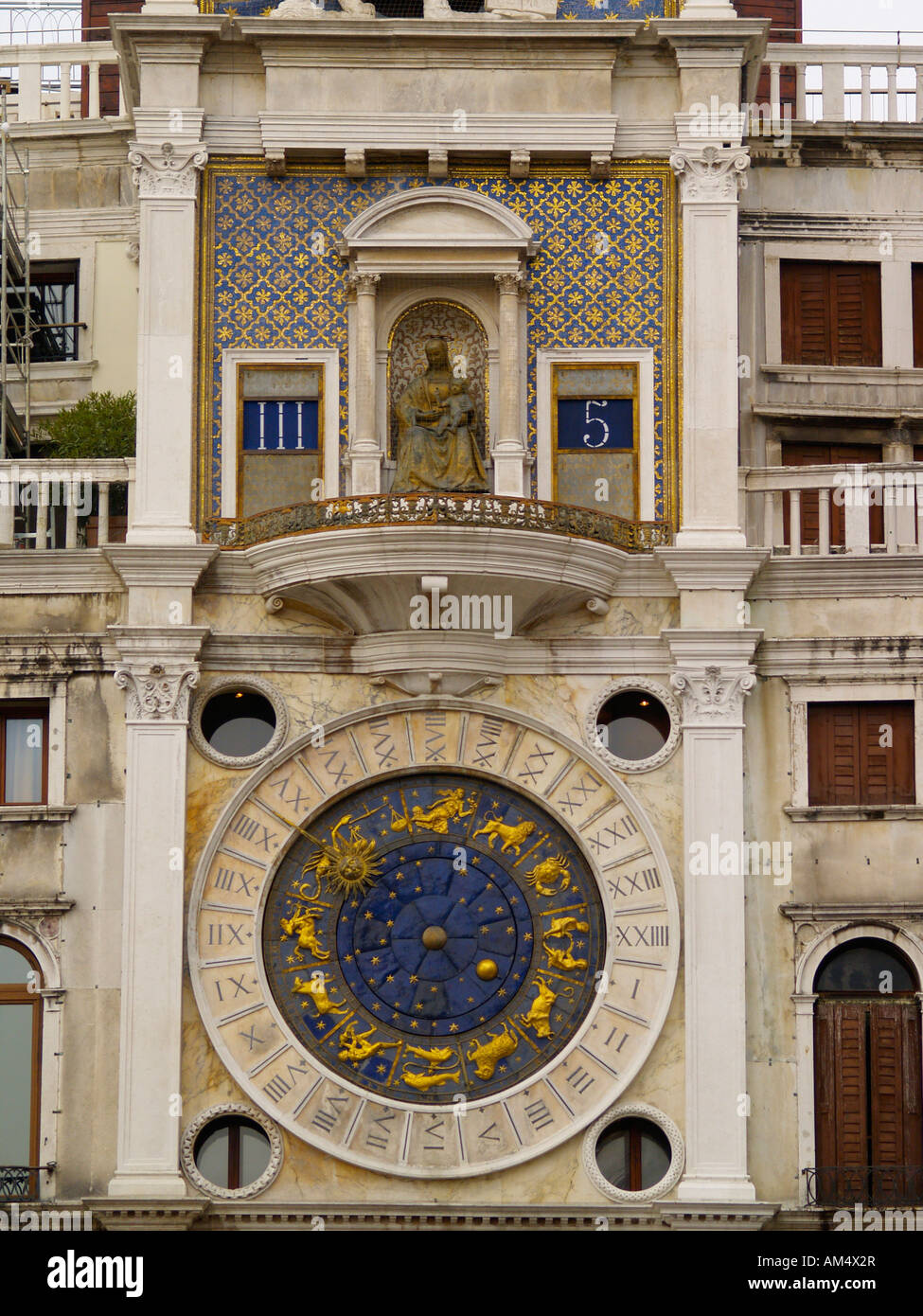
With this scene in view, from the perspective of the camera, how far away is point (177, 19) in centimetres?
2800

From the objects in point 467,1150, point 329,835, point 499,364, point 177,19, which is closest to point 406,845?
point 329,835

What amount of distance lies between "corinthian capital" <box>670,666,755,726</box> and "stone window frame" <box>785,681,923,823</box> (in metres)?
0.52

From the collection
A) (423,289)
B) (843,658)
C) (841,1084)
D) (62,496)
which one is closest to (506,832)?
(843,658)

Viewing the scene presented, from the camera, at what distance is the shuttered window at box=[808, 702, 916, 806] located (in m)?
27.2

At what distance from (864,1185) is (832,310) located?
8605mm

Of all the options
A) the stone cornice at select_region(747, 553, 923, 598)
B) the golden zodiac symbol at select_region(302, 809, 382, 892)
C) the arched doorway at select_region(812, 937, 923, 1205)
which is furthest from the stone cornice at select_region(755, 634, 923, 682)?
the golden zodiac symbol at select_region(302, 809, 382, 892)

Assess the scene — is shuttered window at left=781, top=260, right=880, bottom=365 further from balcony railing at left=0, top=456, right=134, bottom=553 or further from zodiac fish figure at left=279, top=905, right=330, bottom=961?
zodiac fish figure at left=279, top=905, right=330, bottom=961

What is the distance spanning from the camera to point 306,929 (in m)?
26.8

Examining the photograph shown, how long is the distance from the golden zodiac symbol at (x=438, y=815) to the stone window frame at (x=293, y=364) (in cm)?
293

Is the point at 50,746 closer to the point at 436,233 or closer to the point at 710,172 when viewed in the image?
the point at 436,233

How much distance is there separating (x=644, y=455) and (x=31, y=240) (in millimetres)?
6946

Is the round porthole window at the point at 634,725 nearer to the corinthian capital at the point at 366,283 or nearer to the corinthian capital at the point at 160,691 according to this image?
the corinthian capital at the point at 160,691

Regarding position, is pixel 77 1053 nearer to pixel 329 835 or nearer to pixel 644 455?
pixel 329 835

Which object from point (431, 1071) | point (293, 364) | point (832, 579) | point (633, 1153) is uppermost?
point (293, 364)
